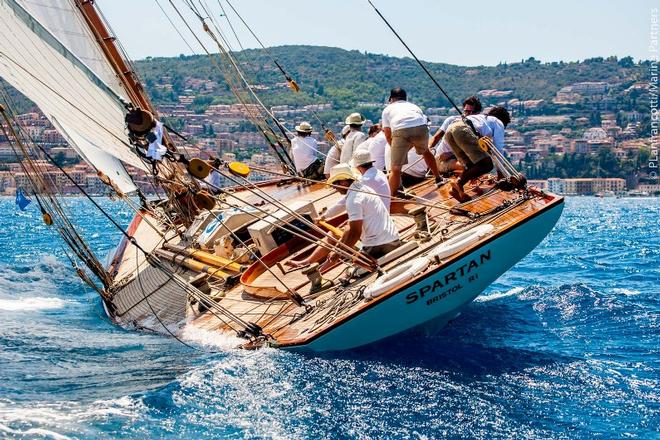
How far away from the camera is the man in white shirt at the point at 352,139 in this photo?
50.8ft

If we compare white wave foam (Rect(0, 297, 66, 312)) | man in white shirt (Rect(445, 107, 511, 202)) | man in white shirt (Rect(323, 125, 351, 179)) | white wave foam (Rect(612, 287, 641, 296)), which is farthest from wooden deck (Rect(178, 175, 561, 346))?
white wave foam (Rect(0, 297, 66, 312))

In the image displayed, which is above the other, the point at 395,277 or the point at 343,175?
the point at 343,175

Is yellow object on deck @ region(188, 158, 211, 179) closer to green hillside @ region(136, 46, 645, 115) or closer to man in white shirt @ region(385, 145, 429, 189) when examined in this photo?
man in white shirt @ region(385, 145, 429, 189)

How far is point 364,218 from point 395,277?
108 centimetres

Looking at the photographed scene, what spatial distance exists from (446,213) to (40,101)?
16.5ft

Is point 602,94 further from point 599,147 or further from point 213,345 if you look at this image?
point 213,345

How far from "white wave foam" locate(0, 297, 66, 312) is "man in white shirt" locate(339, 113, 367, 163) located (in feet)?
17.8

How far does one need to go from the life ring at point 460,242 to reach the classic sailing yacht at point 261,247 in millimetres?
14

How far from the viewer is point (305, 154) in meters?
17.8

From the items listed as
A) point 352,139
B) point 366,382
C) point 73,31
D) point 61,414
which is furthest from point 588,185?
point 61,414

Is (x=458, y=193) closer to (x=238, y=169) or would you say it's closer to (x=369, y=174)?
(x=369, y=174)

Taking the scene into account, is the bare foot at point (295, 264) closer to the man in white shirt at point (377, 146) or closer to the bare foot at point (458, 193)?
the bare foot at point (458, 193)

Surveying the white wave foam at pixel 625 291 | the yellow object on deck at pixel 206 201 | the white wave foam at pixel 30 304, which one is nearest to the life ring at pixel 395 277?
the yellow object on deck at pixel 206 201

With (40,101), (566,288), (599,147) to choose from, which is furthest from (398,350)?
(599,147)
